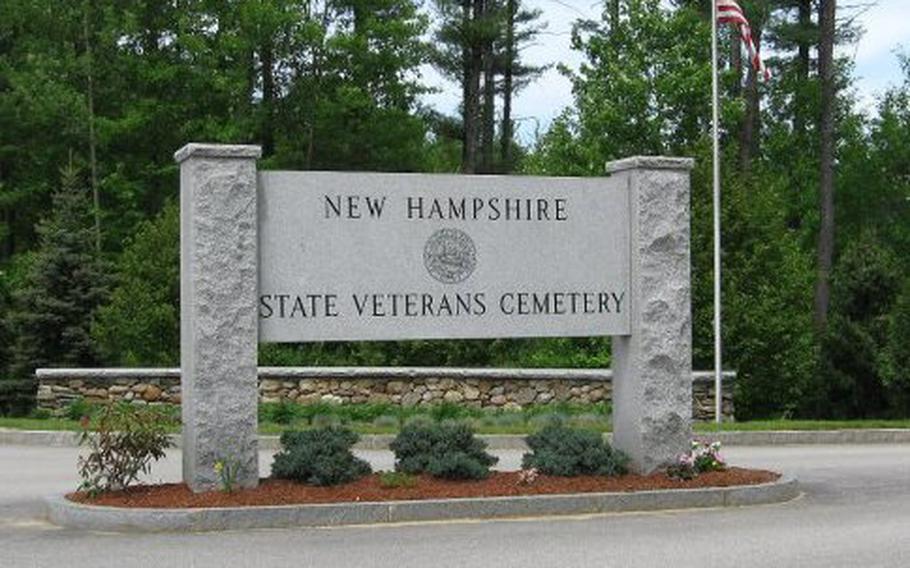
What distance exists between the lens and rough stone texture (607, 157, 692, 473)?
15.0 m

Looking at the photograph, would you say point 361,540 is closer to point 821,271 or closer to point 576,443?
point 576,443

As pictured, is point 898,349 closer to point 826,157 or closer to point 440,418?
point 440,418

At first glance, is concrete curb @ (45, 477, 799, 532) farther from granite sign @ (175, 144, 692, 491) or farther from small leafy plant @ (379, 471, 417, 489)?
granite sign @ (175, 144, 692, 491)

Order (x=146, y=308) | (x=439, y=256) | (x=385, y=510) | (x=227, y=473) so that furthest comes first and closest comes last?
(x=146, y=308) < (x=439, y=256) < (x=227, y=473) < (x=385, y=510)

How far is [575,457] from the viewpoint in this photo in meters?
14.6

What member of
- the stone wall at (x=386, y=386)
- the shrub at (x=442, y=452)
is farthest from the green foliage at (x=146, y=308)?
the shrub at (x=442, y=452)

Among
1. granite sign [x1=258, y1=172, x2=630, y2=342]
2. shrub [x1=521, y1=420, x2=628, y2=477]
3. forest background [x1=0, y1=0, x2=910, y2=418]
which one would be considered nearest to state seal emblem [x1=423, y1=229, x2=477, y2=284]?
granite sign [x1=258, y1=172, x2=630, y2=342]

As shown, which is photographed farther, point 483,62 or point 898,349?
point 483,62

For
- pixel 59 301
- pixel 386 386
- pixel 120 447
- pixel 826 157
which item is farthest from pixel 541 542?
pixel 826 157

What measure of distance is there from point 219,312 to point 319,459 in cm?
180

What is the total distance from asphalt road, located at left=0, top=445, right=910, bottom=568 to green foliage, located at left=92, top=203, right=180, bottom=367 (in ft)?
50.8

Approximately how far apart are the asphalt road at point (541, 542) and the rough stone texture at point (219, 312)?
4.88ft

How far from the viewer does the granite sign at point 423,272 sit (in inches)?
531

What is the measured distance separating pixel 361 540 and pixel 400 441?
2.86 meters
